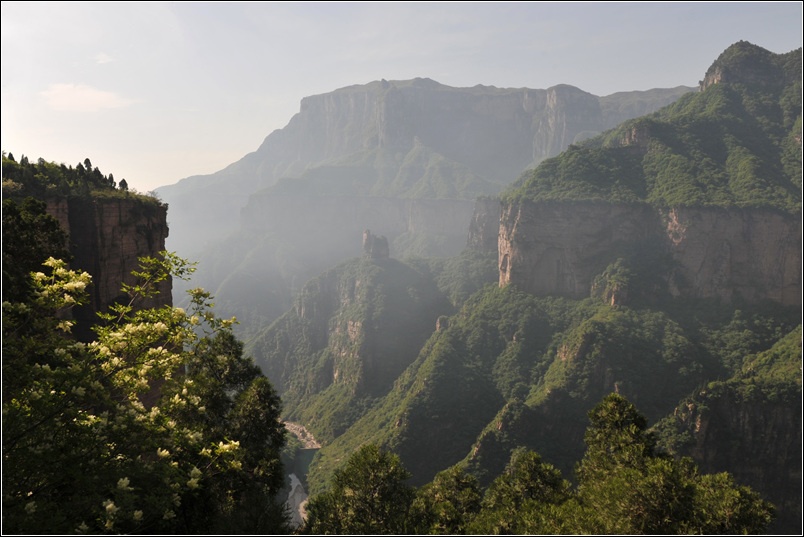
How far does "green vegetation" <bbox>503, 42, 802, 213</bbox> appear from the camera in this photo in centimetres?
9031

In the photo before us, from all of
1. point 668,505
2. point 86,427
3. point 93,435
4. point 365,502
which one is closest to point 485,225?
point 668,505

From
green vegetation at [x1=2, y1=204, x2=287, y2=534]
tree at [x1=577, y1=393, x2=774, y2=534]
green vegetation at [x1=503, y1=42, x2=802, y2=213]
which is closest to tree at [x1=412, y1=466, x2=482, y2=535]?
tree at [x1=577, y1=393, x2=774, y2=534]

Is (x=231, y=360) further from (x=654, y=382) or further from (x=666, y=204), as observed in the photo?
(x=666, y=204)

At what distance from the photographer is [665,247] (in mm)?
94625

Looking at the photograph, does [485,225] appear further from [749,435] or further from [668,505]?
[668,505]

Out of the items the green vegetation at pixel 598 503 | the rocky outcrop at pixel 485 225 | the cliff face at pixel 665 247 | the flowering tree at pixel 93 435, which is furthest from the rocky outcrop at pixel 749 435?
the rocky outcrop at pixel 485 225

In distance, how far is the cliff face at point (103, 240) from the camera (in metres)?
28.8

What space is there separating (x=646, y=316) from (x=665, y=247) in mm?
18340

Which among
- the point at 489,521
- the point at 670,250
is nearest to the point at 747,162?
the point at 670,250

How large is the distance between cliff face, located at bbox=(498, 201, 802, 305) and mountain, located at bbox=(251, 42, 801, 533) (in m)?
0.30

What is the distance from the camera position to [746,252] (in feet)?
277

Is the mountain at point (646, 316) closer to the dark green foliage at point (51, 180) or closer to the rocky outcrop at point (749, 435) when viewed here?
the rocky outcrop at point (749, 435)

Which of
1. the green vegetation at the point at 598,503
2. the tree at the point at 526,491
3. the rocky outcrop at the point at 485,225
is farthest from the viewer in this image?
the rocky outcrop at the point at 485,225

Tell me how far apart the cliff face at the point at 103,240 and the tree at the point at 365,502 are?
61.9 ft
